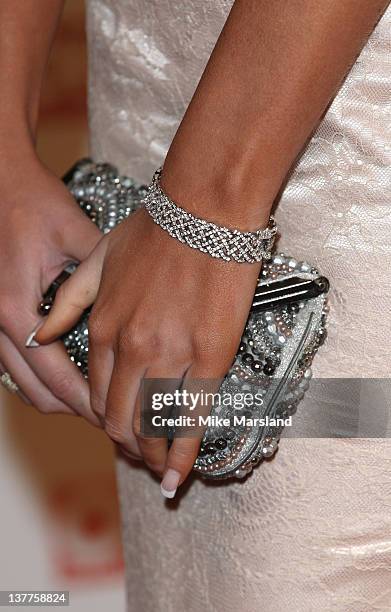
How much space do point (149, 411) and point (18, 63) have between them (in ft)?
1.13

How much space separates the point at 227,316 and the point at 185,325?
28 millimetres

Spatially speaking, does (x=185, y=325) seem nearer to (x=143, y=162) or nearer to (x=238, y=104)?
(x=238, y=104)

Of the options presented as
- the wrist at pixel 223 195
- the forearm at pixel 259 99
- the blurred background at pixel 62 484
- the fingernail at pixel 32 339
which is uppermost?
the forearm at pixel 259 99

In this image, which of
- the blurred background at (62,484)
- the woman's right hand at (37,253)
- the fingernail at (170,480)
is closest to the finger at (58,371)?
the woman's right hand at (37,253)

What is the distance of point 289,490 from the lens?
73 centimetres

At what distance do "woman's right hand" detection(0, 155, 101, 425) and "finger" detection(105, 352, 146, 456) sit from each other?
7 centimetres

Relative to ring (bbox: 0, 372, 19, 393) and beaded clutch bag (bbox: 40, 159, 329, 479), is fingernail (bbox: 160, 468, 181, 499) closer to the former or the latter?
beaded clutch bag (bbox: 40, 159, 329, 479)

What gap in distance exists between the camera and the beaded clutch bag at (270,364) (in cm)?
68

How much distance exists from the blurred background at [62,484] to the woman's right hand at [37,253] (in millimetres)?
983

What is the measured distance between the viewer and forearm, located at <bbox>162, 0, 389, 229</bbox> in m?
0.57

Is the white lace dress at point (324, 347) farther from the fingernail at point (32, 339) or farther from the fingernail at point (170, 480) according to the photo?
the fingernail at point (32, 339)

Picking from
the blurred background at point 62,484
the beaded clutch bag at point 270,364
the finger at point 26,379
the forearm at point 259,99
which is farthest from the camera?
the blurred background at point 62,484

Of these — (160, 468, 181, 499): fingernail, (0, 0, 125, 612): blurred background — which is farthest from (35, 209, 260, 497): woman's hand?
(0, 0, 125, 612): blurred background

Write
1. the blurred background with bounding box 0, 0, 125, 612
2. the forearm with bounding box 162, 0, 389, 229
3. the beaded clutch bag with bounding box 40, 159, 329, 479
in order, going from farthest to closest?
1. the blurred background with bounding box 0, 0, 125, 612
2. the beaded clutch bag with bounding box 40, 159, 329, 479
3. the forearm with bounding box 162, 0, 389, 229
